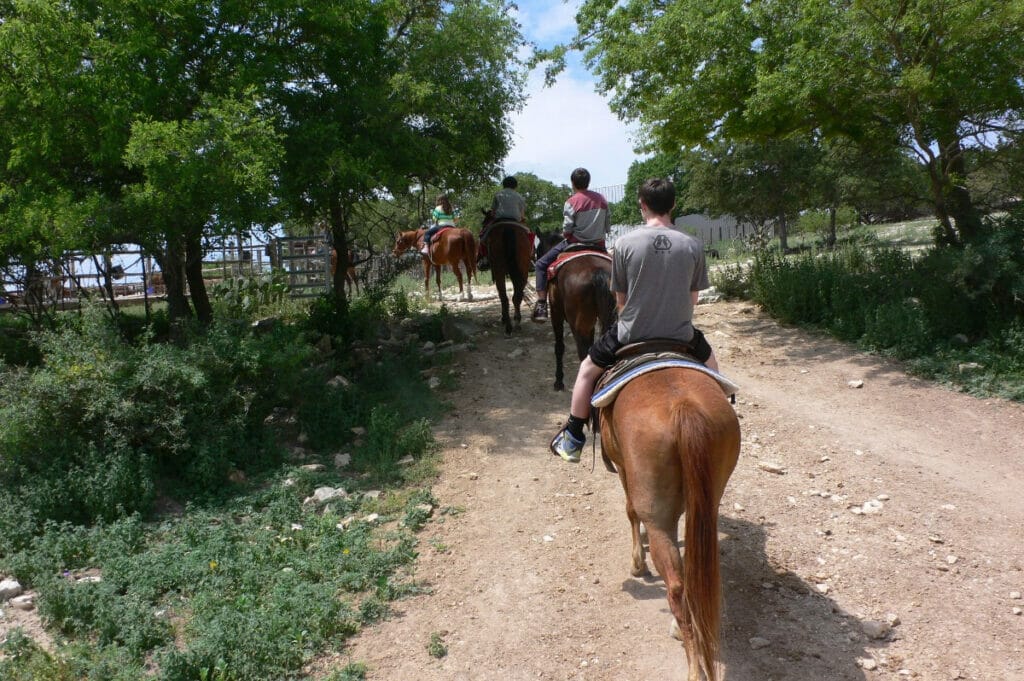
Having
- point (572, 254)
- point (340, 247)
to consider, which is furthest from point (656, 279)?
point (340, 247)

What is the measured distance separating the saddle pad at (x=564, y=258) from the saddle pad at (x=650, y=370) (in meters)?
4.04

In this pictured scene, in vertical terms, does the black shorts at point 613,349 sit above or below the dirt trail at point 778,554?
above

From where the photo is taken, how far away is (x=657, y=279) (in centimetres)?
425

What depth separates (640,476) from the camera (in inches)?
146

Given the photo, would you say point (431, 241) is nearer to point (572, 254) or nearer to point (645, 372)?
point (572, 254)

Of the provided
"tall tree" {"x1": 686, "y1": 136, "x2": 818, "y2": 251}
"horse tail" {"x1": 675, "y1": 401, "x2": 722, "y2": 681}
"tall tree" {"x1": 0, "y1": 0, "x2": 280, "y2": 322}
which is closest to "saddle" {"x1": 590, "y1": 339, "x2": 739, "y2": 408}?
"horse tail" {"x1": 675, "y1": 401, "x2": 722, "y2": 681}

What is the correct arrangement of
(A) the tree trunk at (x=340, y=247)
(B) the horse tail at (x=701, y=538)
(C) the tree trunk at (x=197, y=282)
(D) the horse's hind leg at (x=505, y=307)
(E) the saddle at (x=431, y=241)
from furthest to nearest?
1. (E) the saddle at (x=431, y=241)
2. (D) the horse's hind leg at (x=505, y=307)
3. (A) the tree trunk at (x=340, y=247)
4. (C) the tree trunk at (x=197, y=282)
5. (B) the horse tail at (x=701, y=538)

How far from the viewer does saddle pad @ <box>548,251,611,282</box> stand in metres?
8.17

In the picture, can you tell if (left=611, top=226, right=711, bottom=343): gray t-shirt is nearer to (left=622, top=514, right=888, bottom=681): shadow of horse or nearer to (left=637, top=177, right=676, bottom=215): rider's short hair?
(left=637, top=177, right=676, bottom=215): rider's short hair

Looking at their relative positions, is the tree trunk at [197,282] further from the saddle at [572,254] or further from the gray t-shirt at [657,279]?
the gray t-shirt at [657,279]

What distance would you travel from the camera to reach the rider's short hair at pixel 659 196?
14.5ft

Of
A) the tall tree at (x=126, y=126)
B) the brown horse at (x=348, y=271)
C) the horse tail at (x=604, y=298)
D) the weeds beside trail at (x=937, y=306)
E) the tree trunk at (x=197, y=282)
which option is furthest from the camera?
the brown horse at (x=348, y=271)

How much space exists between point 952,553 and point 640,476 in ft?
10.1

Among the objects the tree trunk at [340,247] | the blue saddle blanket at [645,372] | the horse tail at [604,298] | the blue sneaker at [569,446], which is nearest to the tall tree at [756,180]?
the tree trunk at [340,247]
